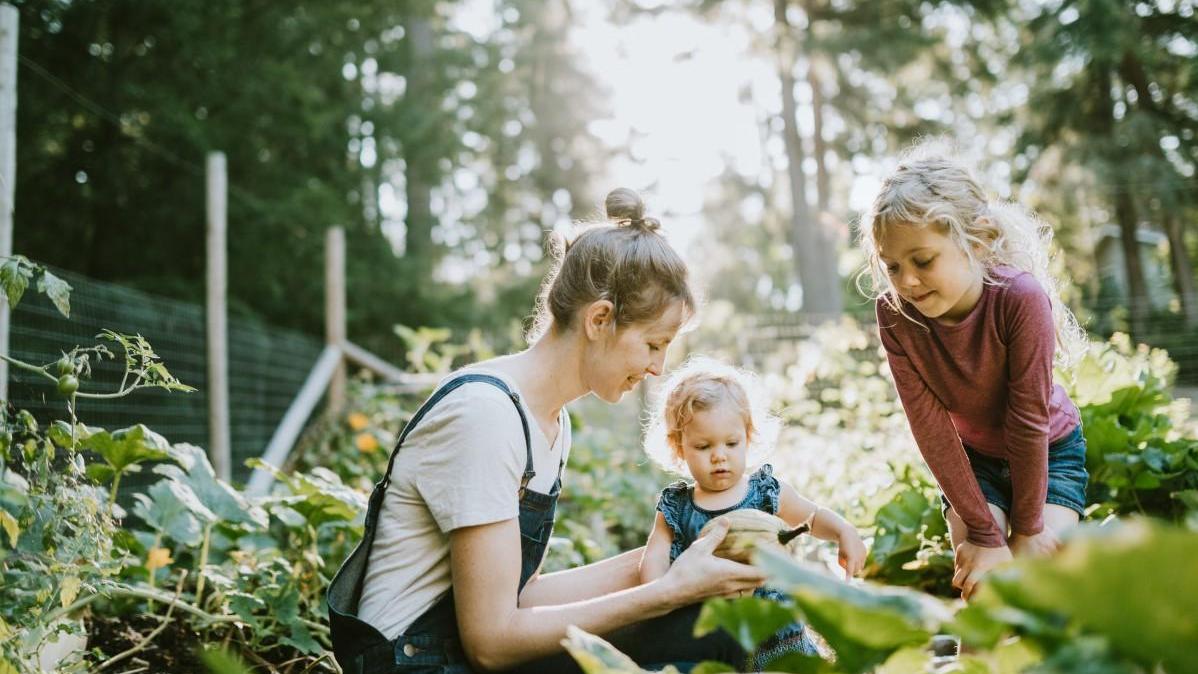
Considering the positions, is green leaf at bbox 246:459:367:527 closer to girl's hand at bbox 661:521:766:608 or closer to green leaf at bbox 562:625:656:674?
girl's hand at bbox 661:521:766:608

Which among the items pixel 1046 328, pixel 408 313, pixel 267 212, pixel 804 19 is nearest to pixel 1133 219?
pixel 804 19

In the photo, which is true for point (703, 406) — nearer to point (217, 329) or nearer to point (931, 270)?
point (931, 270)

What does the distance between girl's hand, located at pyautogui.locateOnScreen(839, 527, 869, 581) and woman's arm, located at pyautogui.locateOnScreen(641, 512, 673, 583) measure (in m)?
0.36

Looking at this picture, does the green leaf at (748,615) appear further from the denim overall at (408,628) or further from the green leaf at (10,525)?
the green leaf at (10,525)

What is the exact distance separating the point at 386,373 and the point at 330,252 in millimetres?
881

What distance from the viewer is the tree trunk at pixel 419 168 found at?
1309 centimetres

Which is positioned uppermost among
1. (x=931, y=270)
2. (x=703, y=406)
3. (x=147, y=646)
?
Result: (x=931, y=270)

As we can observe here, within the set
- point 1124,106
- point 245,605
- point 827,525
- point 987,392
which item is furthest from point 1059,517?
point 1124,106

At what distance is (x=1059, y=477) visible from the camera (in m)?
2.27

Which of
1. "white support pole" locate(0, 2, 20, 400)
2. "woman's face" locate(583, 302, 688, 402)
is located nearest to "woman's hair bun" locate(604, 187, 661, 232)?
"woman's face" locate(583, 302, 688, 402)

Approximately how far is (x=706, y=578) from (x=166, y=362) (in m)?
3.94

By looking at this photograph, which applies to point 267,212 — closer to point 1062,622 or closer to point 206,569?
point 206,569

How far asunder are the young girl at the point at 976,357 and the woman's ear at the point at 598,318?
80cm

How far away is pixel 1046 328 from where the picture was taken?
214cm
